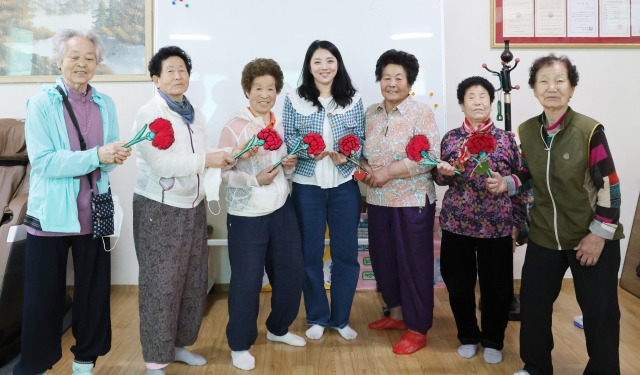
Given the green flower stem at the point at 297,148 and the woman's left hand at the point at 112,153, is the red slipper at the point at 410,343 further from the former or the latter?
the woman's left hand at the point at 112,153

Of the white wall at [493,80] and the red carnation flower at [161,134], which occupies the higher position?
the white wall at [493,80]

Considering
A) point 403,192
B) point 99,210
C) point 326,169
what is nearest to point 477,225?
point 403,192

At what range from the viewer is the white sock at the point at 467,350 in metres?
2.34

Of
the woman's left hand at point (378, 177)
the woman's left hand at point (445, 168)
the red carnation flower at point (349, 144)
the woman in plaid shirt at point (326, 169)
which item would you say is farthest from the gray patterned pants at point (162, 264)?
the woman's left hand at point (445, 168)

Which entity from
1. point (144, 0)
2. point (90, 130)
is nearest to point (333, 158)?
point (90, 130)

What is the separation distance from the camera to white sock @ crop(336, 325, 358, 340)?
2557mm

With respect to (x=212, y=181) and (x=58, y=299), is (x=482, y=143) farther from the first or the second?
(x=58, y=299)

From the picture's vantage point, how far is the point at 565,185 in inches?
74.2

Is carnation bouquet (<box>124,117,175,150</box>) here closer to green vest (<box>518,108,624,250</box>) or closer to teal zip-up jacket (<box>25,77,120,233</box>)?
teal zip-up jacket (<box>25,77,120,233</box>)

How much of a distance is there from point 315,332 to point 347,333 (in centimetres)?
17

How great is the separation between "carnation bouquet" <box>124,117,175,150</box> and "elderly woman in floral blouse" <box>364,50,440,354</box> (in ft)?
3.20

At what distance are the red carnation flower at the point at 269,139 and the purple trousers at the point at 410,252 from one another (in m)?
0.66

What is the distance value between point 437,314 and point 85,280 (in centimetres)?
193

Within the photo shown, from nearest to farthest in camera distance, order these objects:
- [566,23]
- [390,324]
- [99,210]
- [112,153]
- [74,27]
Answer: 1. [112,153]
2. [99,210]
3. [390,324]
4. [74,27]
5. [566,23]
